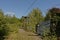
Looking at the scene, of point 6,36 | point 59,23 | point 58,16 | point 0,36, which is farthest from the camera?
point 6,36

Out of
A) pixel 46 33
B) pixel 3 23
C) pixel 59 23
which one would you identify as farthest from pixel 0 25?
pixel 46 33

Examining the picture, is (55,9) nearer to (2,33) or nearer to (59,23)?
(59,23)

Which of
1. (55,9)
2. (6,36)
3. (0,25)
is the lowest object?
(6,36)

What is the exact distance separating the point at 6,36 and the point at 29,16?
71.1 ft

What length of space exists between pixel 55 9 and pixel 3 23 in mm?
6960

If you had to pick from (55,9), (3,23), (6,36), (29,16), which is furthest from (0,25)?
(29,16)

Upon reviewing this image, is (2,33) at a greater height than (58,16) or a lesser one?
lesser

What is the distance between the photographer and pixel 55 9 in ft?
51.4

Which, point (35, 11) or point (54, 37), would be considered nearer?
point (54, 37)

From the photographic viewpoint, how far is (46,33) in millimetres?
10492

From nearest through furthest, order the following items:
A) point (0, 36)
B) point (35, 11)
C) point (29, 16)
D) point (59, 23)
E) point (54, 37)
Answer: point (54, 37) < point (59, 23) < point (0, 36) < point (29, 16) < point (35, 11)

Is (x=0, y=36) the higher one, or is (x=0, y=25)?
(x=0, y=25)

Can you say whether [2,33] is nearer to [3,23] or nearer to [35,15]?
[3,23]

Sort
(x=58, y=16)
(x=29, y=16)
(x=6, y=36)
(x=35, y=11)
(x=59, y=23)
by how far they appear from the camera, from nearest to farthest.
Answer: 1. (x=59, y=23)
2. (x=58, y=16)
3. (x=6, y=36)
4. (x=29, y=16)
5. (x=35, y=11)
